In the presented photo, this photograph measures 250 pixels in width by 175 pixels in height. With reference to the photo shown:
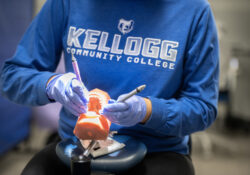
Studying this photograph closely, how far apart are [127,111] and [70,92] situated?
0.53 ft

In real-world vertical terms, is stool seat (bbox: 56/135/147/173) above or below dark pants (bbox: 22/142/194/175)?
above

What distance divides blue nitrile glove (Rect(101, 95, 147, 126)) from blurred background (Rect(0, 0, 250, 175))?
1.18 metres

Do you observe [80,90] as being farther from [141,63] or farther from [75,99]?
[141,63]

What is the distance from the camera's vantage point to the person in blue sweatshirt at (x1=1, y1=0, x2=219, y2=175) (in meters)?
0.81

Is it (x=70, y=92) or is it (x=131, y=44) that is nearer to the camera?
(x=70, y=92)

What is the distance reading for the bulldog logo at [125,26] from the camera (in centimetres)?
86

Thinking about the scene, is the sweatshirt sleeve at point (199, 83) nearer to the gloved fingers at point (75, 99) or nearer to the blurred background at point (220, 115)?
the gloved fingers at point (75, 99)

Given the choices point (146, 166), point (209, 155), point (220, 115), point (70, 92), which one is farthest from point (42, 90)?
point (220, 115)

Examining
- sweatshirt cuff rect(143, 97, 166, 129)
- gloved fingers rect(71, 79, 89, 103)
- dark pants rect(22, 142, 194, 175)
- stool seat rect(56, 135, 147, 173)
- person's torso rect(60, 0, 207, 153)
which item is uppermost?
person's torso rect(60, 0, 207, 153)

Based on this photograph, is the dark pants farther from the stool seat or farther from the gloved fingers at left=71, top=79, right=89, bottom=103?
the gloved fingers at left=71, top=79, right=89, bottom=103

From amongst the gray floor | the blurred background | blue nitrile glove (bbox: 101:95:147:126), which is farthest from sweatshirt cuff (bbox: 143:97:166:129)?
the gray floor

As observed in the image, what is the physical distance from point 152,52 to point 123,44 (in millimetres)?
95

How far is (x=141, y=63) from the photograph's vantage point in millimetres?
831

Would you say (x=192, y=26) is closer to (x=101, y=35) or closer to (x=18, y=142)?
(x=101, y=35)
